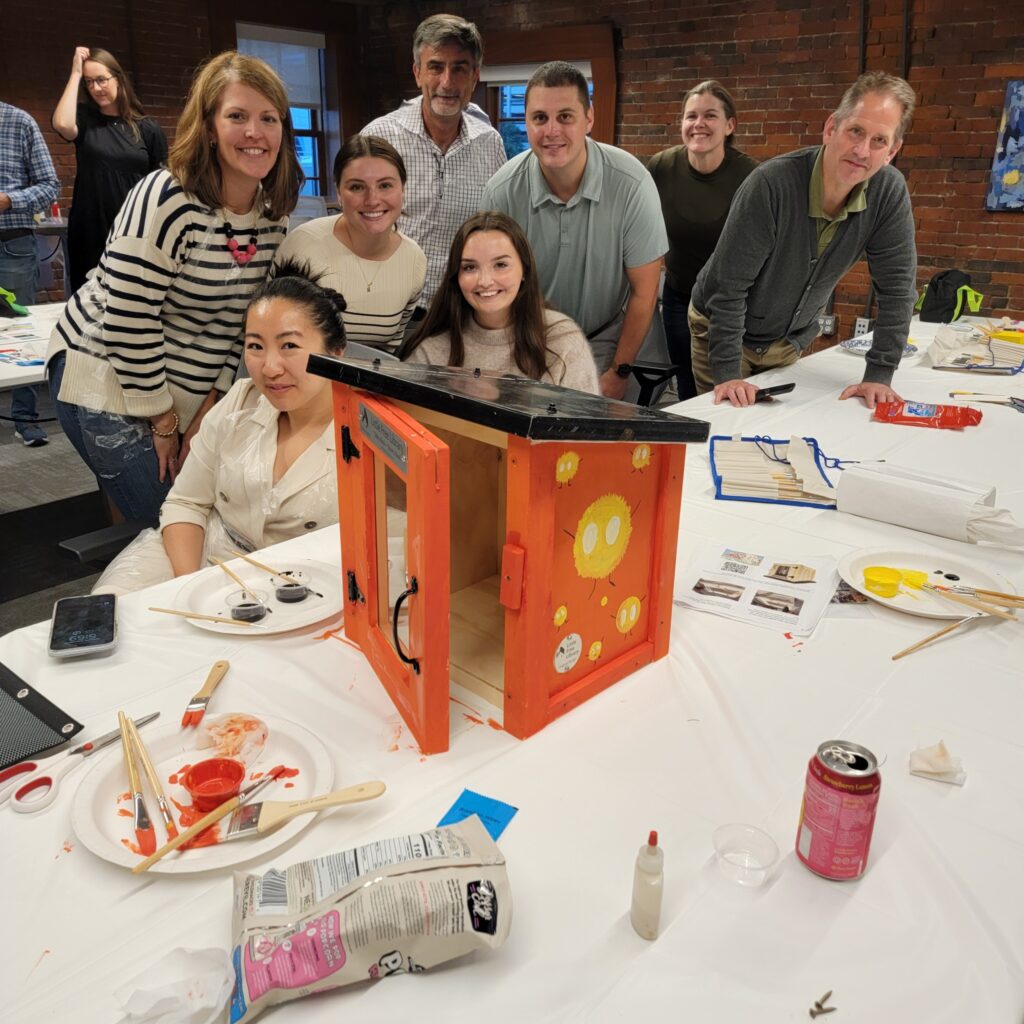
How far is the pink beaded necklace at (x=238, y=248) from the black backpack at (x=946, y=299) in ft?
11.0

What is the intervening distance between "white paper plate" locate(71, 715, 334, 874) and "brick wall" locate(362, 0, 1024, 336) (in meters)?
5.70

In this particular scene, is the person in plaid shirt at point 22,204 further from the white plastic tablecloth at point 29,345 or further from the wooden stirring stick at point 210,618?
the wooden stirring stick at point 210,618

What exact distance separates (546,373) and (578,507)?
1269mm

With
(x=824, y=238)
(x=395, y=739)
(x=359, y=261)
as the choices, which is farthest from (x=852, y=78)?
(x=395, y=739)

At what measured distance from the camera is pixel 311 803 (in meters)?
0.93

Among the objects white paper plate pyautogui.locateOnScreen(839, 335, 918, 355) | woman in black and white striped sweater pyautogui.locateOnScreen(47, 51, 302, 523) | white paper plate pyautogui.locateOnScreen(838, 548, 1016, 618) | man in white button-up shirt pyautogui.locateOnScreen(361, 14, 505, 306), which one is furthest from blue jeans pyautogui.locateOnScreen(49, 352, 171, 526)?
white paper plate pyautogui.locateOnScreen(839, 335, 918, 355)

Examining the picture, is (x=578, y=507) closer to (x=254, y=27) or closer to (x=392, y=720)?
(x=392, y=720)

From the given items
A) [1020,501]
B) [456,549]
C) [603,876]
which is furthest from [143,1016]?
[1020,501]

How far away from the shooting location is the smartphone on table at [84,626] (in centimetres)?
123

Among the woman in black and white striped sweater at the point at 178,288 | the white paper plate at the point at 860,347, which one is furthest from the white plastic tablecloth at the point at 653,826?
the white paper plate at the point at 860,347

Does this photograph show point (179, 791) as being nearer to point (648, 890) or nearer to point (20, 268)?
point (648, 890)

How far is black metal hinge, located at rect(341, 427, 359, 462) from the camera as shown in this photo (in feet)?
4.18

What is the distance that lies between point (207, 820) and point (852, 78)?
6.04m

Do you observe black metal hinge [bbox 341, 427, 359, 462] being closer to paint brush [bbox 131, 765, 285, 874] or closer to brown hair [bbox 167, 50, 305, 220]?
paint brush [bbox 131, 765, 285, 874]
